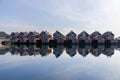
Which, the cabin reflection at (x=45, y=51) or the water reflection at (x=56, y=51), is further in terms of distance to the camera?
the cabin reflection at (x=45, y=51)

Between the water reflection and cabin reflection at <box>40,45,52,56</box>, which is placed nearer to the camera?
the water reflection

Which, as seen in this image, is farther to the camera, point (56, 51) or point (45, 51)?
point (56, 51)

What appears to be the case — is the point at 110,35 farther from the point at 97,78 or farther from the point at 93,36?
the point at 97,78

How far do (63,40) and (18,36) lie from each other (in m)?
27.9

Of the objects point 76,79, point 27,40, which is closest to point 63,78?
point 76,79

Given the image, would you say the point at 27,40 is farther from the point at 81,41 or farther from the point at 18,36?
the point at 81,41

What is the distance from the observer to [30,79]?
2634cm

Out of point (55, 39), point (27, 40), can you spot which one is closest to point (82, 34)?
point (55, 39)

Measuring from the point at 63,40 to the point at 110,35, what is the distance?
19959 mm

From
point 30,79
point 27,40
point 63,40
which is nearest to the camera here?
point 30,79

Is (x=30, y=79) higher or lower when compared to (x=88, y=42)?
lower

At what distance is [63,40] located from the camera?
12069cm

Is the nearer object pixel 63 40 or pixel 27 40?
pixel 63 40

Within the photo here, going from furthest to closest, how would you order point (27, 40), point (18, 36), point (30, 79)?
point (18, 36), point (27, 40), point (30, 79)
